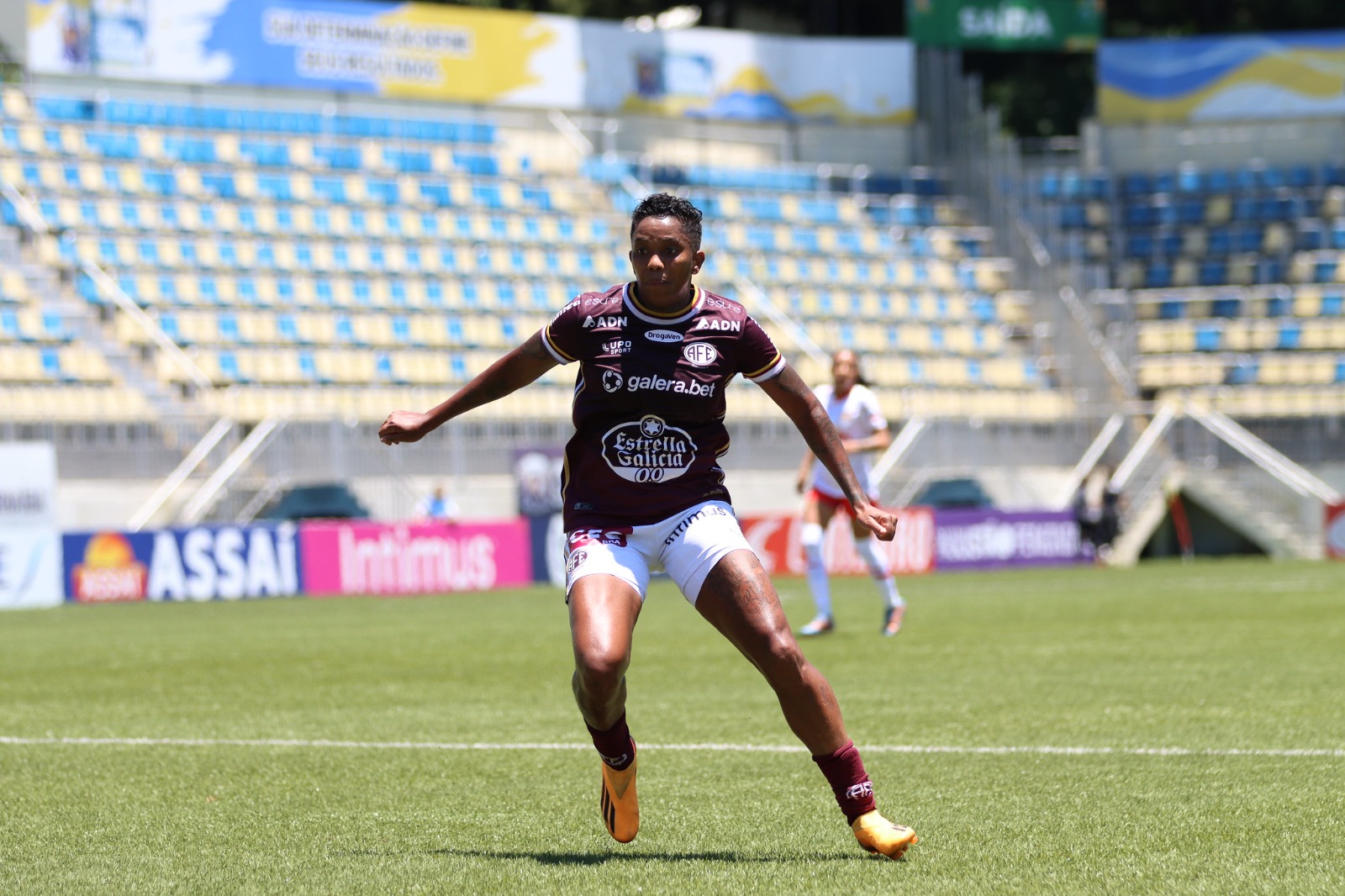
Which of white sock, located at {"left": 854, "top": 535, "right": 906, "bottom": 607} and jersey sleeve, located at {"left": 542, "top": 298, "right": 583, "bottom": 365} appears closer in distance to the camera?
jersey sleeve, located at {"left": 542, "top": 298, "right": 583, "bottom": 365}

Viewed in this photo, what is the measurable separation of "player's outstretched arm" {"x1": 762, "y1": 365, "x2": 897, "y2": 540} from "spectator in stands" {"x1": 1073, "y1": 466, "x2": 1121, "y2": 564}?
28318 mm

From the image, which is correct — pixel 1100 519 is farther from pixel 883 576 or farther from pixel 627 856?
pixel 627 856

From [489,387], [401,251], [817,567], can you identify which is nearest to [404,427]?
[489,387]

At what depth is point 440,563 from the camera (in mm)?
28641

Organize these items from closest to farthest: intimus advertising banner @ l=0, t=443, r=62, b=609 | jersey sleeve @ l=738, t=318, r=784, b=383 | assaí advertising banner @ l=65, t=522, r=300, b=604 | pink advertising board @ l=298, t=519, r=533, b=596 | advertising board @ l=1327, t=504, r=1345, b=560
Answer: jersey sleeve @ l=738, t=318, r=784, b=383 < intimus advertising banner @ l=0, t=443, r=62, b=609 < assaí advertising banner @ l=65, t=522, r=300, b=604 < pink advertising board @ l=298, t=519, r=533, b=596 < advertising board @ l=1327, t=504, r=1345, b=560

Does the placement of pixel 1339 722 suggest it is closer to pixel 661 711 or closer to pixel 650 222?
pixel 661 711

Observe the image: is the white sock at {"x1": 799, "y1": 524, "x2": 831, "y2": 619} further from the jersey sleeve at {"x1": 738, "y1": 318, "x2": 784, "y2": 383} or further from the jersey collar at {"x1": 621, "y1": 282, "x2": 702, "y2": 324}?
the jersey collar at {"x1": 621, "y1": 282, "x2": 702, "y2": 324}

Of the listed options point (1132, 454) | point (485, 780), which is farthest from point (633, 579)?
point (1132, 454)

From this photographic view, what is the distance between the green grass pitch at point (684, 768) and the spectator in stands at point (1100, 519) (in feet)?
56.6

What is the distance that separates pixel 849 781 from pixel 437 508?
24576 millimetres

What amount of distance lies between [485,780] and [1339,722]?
436 cm

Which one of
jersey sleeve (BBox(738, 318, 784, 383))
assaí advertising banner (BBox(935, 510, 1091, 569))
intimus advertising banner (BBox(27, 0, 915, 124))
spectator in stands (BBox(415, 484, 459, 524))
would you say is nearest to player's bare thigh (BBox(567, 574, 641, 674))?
jersey sleeve (BBox(738, 318, 784, 383))

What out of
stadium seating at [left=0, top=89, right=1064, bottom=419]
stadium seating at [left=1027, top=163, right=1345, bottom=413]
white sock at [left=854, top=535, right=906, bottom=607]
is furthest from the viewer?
stadium seating at [left=1027, top=163, right=1345, bottom=413]

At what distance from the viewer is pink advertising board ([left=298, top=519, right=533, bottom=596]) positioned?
27703mm
